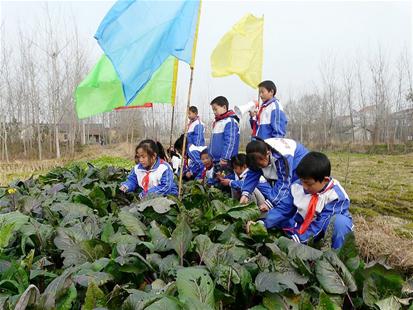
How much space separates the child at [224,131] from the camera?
17.0ft

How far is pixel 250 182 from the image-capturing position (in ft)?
12.9

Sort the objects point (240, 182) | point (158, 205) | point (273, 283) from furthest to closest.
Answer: point (240, 182) < point (158, 205) < point (273, 283)

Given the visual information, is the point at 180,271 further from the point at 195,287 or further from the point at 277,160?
the point at 277,160

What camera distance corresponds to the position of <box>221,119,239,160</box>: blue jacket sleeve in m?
5.18

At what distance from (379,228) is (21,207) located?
10.9 ft

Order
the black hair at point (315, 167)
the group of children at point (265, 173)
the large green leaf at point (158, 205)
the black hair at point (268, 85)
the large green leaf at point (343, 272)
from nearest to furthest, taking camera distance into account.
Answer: the large green leaf at point (343, 272) < the black hair at point (315, 167) < the group of children at point (265, 173) < the large green leaf at point (158, 205) < the black hair at point (268, 85)

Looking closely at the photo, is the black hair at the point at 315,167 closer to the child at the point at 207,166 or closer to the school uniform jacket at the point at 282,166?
the school uniform jacket at the point at 282,166

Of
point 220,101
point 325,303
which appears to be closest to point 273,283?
point 325,303

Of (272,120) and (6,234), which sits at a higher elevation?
(272,120)

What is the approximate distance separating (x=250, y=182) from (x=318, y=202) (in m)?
1.21

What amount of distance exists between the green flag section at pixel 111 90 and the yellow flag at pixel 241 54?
0.71m

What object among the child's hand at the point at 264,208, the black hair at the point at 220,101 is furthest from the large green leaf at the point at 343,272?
the black hair at the point at 220,101

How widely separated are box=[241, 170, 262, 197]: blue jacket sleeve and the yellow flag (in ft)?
5.79

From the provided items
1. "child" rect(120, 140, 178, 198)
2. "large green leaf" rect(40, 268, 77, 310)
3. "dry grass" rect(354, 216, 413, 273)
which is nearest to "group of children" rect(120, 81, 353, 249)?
"child" rect(120, 140, 178, 198)
